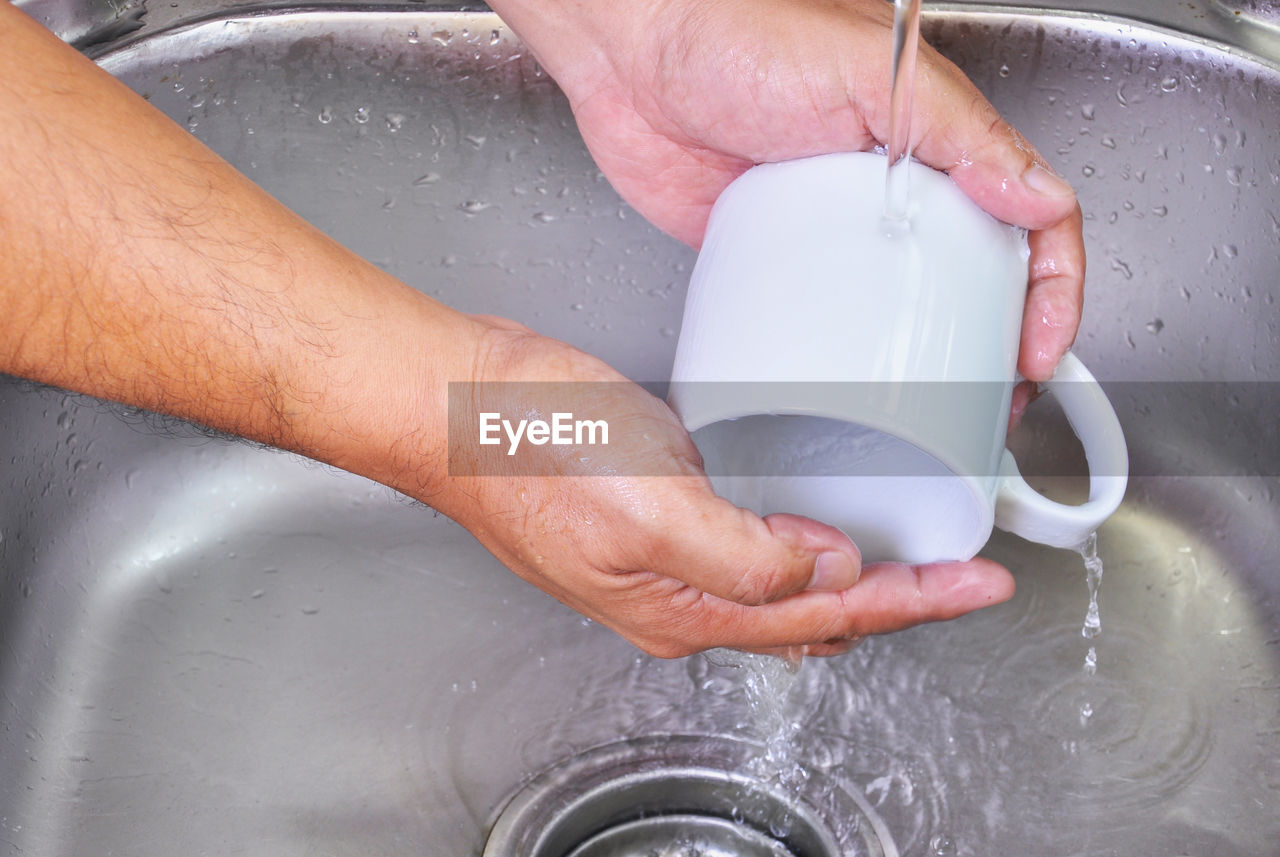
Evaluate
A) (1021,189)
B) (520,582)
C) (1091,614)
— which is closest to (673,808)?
(520,582)

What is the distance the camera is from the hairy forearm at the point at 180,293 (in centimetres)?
47

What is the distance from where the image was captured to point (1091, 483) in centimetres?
55

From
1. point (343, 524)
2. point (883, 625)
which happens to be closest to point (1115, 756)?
point (883, 625)

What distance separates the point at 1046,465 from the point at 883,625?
1.01 ft

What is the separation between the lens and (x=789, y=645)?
60 centimetres

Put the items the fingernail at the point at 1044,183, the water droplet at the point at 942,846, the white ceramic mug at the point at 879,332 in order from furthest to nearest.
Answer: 1. the water droplet at the point at 942,846
2. the fingernail at the point at 1044,183
3. the white ceramic mug at the point at 879,332

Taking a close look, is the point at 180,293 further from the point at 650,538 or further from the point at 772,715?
the point at 772,715

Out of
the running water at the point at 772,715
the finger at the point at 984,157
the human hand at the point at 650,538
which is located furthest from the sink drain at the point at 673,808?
the finger at the point at 984,157

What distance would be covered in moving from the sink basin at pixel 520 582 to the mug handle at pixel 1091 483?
0.21m

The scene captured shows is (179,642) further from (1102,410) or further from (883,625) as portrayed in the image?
(1102,410)

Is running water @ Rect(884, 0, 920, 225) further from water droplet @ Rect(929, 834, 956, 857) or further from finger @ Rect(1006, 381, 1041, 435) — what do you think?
water droplet @ Rect(929, 834, 956, 857)

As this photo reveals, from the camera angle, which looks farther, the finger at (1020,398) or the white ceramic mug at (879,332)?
the finger at (1020,398)

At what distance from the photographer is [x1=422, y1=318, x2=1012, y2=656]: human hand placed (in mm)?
497

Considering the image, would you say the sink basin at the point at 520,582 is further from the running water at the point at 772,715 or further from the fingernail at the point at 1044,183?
the fingernail at the point at 1044,183
